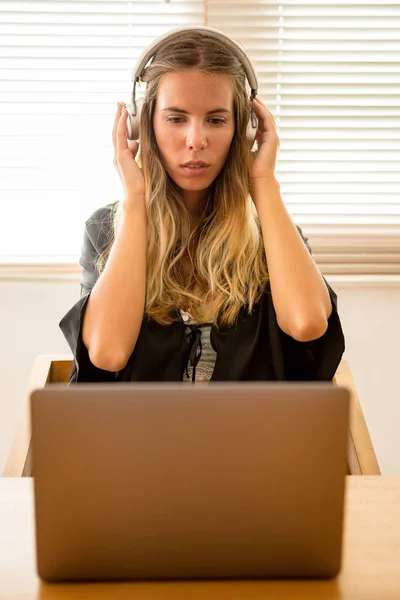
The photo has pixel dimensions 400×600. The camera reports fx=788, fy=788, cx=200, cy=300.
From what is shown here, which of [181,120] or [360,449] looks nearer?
[360,449]

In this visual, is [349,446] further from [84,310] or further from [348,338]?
[348,338]

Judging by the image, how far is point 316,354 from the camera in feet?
5.09

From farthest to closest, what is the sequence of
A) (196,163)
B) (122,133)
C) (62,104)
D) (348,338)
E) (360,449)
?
(348,338)
(62,104)
(122,133)
(196,163)
(360,449)

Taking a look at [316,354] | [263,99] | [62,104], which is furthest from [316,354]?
[62,104]

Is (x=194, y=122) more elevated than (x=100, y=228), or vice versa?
(x=194, y=122)

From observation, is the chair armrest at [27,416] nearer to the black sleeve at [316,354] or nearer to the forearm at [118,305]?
the forearm at [118,305]

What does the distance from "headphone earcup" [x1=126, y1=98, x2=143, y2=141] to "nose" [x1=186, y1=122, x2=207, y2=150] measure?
14cm

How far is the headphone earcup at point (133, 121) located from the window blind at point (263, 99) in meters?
0.63

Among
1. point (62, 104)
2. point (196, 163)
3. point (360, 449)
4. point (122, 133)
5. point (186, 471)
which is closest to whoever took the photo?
point (186, 471)

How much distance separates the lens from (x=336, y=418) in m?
0.76

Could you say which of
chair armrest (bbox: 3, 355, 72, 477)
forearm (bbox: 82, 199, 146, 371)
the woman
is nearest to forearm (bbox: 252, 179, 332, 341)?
the woman

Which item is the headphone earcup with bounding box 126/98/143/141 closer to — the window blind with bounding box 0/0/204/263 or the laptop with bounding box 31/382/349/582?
the window blind with bounding box 0/0/204/263

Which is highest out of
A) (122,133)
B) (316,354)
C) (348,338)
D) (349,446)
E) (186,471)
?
(122,133)

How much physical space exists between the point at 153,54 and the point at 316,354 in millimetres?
665
